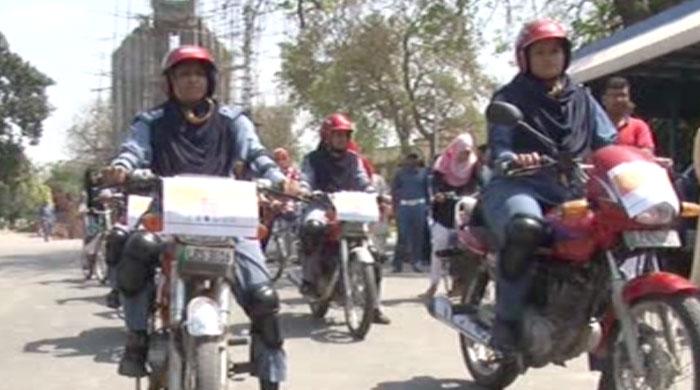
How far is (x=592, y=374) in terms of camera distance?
7453 millimetres

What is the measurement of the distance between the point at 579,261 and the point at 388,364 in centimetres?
289

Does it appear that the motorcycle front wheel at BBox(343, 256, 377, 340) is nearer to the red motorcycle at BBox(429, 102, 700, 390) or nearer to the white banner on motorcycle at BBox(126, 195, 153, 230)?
the white banner on motorcycle at BBox(126, 195, 153, 230)

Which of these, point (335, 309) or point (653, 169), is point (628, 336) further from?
point (335, 309)

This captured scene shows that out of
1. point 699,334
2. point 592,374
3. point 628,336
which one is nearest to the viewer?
point 699,334

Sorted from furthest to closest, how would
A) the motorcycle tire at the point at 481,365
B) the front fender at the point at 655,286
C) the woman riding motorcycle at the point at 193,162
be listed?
1. the motorcycle tire at the point at 481,365
2. the woman riding motorcycle at the point at 193,162
3. the front fender at the point at 655,286

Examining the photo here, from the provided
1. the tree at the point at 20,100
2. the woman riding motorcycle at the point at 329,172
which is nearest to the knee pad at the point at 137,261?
the woman riding motorcycle at the point at 329,172

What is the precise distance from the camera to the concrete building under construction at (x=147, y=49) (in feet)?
213

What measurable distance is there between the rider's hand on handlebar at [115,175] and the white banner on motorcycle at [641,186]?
2.14 metres

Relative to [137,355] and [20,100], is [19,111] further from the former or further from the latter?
[137,355]

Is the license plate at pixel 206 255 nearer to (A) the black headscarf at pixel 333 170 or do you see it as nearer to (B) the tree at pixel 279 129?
(A) the black headscarf at pixel 333 170

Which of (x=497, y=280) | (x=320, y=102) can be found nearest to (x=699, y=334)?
(x=497, y=280)

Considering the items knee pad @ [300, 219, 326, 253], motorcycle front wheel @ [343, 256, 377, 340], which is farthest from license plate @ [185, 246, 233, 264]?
knee pad @ [300, 219, 326, 253]

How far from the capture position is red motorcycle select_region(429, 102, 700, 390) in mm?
4824

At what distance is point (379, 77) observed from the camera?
4041cm
